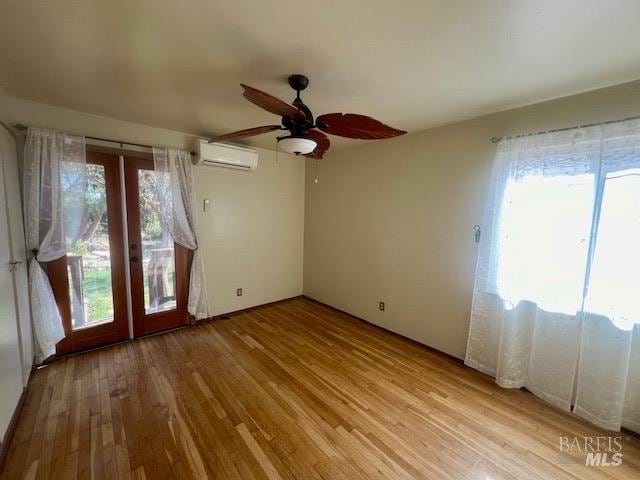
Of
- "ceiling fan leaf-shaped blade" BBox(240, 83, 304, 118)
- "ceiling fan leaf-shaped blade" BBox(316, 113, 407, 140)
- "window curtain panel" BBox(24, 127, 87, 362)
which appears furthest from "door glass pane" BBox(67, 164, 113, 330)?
"ceiling fan leaf-shaped blade" BBox(316, 113, 407, 140)

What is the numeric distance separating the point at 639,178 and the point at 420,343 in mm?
2200

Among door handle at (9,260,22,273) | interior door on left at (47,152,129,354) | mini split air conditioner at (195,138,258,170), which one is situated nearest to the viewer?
door handle at (9,260,22,273)

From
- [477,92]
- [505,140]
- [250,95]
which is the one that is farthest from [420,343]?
[250,95]

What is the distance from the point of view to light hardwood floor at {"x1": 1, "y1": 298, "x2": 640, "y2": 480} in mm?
1452

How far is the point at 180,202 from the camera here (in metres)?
2.91

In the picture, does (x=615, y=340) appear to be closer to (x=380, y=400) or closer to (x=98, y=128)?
(x=380, y=400)

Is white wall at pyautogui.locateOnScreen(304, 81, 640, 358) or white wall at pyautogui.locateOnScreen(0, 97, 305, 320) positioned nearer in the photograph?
white wall at pyautogui.locateOnScreen(304, 81, 640, 358)

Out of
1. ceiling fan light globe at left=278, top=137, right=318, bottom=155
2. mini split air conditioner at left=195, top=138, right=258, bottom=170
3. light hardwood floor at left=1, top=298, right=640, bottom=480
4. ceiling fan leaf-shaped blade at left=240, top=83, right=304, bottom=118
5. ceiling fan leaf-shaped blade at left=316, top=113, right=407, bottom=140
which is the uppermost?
mini split air conditioner at left=195, top=138, right=258, bottom=170

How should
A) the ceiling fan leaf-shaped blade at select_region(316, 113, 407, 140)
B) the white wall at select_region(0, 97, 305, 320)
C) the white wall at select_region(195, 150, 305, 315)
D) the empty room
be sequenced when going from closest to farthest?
the empty room
the ceiling fan leaf-shaped blade at select_region(316, 113, 407, 140)
the white wall at select_region(0, 97, 305, 320)
the white wall at select_region(195, 150, 305, 315)

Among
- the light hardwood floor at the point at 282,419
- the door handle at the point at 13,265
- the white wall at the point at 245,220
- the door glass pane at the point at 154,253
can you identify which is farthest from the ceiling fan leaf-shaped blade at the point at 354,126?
the door handle at the point at 13,265

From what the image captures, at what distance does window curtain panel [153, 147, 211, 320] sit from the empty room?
26 millimetres

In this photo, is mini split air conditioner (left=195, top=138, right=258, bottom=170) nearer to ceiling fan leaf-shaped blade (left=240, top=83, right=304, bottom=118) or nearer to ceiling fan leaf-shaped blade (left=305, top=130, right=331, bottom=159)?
ceiling fan leaf-shaped blade (left=305, top=130, right=331, bottom=159)

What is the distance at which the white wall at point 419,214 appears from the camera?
2.13 m

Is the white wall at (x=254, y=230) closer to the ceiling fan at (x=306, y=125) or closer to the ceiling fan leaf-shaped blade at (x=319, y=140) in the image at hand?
the ceiling fan leaf-shaped blade at (x=319, y=140)
